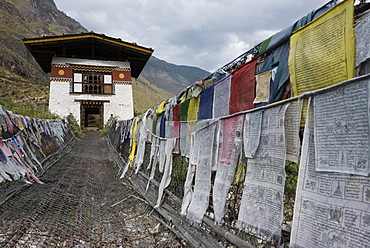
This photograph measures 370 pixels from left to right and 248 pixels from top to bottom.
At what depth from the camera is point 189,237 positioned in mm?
3217

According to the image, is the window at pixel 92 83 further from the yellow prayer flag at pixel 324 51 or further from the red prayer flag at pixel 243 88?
the yellow prayer flag at pixel 324 51

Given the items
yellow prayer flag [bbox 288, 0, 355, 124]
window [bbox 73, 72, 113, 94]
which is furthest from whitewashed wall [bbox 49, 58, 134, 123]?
yellow prayer flag [bbox 288, 0, 355, 124]

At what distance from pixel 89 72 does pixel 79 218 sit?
19.0m

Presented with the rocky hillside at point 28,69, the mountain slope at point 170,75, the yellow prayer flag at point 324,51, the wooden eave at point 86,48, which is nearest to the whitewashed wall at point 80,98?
the wooden eave at point 86,48

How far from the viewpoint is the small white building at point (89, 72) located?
1989 centimetres

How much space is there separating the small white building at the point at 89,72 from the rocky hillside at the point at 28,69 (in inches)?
114

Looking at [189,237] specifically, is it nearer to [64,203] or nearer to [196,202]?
[196,202]

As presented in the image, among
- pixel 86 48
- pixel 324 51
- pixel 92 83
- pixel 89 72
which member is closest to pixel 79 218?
pixel 324 51

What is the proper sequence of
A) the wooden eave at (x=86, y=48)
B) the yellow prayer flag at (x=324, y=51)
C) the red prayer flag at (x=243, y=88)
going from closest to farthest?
1. the yellow prayer flag at (x=324, y=51)
2. the red prayer flag at (x=243, y=88)
3. the wooden eave at (x=86, y=48)

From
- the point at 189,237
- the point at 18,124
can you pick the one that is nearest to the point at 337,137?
the point at 189,237

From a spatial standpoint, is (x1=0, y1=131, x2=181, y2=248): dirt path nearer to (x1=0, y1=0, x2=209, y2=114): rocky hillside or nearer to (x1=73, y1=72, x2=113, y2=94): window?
(x1=0, y1=0, x2=209, y2=114): rocky hillside

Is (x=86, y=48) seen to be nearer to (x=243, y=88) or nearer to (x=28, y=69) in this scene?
(x=243, y=88)

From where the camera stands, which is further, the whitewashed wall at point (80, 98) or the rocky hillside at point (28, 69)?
the rocky hillside at point (28, 69)

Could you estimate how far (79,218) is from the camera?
4043 millimetres
